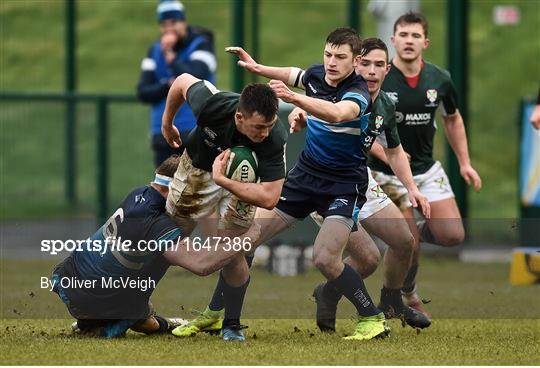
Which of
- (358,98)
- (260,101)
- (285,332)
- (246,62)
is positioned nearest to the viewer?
(260,101)

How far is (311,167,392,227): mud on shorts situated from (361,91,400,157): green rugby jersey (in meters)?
0.28

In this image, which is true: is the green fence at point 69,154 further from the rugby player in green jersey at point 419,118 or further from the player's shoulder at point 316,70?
the player's shoulder at point 316,70

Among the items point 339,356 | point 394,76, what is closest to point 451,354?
point 339,356

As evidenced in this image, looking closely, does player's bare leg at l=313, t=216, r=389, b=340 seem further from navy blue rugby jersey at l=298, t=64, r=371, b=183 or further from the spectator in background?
the spectator in background

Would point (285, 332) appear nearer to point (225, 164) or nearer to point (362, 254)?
point (362, 254)

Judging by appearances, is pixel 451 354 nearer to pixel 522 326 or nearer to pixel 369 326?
pixel 369 326

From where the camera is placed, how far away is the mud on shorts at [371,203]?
9828mm

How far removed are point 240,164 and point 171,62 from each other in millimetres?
5255

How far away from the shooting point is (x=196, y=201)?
29.7 ft

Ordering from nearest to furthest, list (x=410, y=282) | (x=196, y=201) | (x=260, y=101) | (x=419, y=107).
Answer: (x=260, y=101) → (x=196, y=201) → (x=410, y=282) → (x=419, y=107)

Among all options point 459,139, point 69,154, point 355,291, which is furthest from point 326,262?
point 69,154

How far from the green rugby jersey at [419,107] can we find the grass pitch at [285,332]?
788 millimetres

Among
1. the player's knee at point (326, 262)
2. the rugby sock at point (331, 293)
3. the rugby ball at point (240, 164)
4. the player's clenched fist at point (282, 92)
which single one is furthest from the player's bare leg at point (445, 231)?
the player's clenched fist at point (282, 92)

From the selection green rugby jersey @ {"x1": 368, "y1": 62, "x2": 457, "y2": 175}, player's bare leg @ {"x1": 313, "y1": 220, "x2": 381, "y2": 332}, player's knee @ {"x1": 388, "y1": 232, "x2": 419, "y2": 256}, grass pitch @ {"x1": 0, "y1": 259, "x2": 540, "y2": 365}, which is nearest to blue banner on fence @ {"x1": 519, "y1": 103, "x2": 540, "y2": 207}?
grass pitch @ {"x1": 0, "y1": 259, "x2": 540, "y2": 365}
